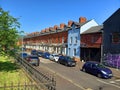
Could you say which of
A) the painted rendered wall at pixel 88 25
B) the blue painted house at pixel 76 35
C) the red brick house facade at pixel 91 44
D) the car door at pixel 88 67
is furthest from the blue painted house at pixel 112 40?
the blue painted house at pixel 76 35

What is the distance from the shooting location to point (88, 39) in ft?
140

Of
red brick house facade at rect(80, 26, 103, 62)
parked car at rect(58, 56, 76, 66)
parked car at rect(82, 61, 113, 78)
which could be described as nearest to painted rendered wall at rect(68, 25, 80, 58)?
red brick house facade at rect(80, 26, 103, 62)

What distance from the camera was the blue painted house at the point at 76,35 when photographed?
4684cm

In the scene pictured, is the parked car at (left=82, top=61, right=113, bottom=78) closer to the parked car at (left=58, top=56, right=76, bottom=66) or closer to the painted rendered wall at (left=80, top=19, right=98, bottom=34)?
the parked car at (left=58, top=56, right=76, bottom=66)

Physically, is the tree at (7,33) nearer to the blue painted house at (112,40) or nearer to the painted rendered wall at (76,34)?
the blue painted house at (112,40)

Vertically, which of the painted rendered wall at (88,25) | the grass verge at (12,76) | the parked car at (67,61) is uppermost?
the painted rendered wall at (88,25)

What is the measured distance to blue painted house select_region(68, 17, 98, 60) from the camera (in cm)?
4684

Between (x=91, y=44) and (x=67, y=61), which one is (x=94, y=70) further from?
(x=91, y=44)

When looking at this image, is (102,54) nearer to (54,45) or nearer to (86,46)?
(86,46)

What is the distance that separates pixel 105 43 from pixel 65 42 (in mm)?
19542

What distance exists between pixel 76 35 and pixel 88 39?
19.5 feet

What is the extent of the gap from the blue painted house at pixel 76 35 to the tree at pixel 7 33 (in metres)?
25.2

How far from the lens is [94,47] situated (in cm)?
4003

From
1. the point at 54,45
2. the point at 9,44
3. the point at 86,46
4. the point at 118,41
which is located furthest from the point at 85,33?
the point at 9,44
